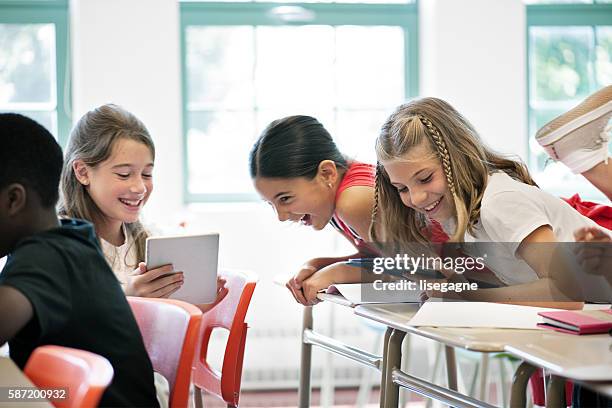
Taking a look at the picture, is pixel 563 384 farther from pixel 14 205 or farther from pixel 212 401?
pixel 212 401

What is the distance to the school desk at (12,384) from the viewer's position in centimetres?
110

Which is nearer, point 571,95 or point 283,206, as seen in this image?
point 283,206

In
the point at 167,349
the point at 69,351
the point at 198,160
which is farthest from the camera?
the point at 198,160

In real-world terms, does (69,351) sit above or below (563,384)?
above

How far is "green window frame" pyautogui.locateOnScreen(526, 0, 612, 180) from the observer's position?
4.33 meters

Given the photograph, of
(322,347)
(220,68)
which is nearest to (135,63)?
(220,68)

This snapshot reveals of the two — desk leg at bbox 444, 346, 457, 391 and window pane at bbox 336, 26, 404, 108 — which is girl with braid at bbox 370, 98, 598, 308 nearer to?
desk leg at bbox 444, 346, 457, 391

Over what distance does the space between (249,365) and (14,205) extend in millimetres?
2885

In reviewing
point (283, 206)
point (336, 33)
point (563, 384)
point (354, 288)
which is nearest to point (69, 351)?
point (563, 384)

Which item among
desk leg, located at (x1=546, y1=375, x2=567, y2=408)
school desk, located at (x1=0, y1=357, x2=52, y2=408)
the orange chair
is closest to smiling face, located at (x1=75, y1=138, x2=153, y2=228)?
the orange chair

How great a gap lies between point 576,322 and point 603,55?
3.23m

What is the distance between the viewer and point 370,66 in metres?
4.30

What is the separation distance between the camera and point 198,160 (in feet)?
13.9

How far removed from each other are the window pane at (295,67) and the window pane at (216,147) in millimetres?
163
